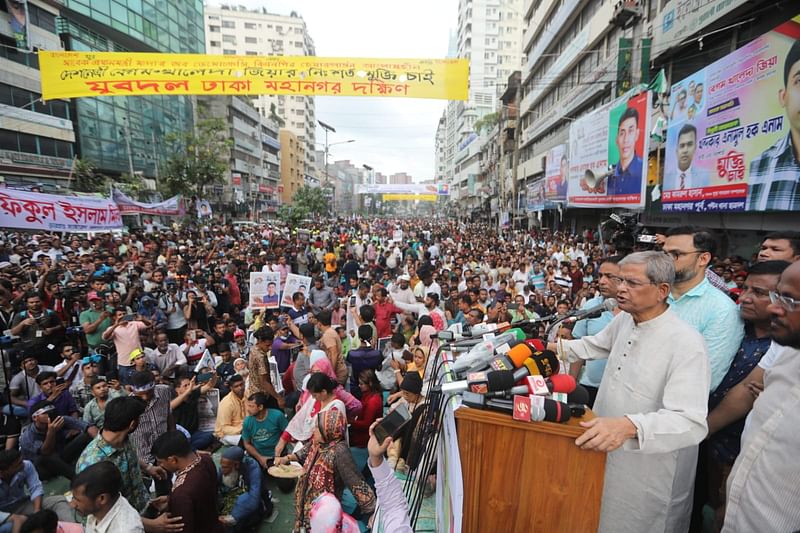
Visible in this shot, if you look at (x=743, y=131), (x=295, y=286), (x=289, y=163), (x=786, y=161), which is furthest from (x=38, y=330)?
(x=289, y=163)

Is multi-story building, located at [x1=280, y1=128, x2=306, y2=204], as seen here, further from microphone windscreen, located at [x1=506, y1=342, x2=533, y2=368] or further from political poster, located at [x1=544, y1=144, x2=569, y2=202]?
microphone windscreen, located at [x1=506, y1=342, x2=533, y2=368]

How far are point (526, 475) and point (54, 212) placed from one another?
1167cm

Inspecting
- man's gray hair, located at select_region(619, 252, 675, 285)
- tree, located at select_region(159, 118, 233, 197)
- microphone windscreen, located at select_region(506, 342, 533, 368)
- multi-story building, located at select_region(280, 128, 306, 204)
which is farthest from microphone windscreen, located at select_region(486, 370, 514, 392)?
multi-story building, located at select_region(280, 128, 306, 204)

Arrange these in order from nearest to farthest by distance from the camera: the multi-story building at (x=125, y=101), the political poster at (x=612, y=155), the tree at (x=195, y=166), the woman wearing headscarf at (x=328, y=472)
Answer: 1. the woman wearing headscarf at (x=328, y=472)
2. the political poster at (x=612, y=155)
3. the tree at (x=195, y=166)
4. the multi-story building at (x=125, y=101)

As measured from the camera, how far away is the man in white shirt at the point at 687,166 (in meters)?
9.32

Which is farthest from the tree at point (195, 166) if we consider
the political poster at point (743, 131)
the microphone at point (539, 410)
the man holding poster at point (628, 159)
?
the microphone at point (539, 410)

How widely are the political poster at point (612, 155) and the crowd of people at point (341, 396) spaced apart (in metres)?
5.33

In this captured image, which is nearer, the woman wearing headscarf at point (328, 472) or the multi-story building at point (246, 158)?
the woman wearing headscarf at point (328, 472)

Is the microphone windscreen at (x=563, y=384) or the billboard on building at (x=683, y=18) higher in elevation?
the billboard on building at (x=683, y=18)

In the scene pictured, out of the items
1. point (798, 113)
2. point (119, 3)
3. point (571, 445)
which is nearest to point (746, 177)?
point (798, 113)

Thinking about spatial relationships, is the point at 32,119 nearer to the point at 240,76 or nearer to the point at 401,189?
the point at 240,76

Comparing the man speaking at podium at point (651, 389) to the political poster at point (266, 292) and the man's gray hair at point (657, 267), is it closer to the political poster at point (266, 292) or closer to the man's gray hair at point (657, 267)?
the man's gray hair at point (657, 267)

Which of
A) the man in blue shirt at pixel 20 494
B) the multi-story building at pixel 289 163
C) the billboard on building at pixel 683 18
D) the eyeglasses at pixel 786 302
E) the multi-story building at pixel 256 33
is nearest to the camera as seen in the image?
the eyeglasses at pixel 786 302

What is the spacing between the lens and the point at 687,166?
31.9 feet
